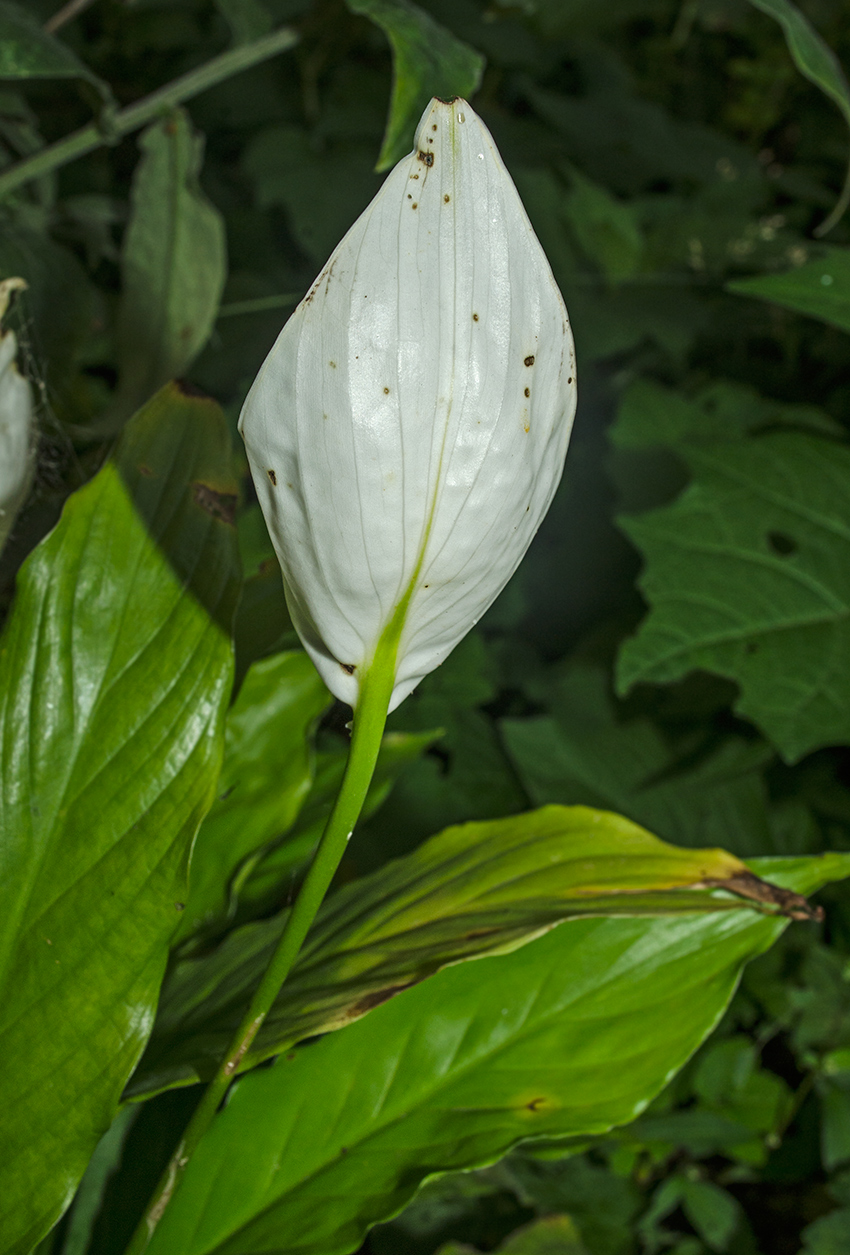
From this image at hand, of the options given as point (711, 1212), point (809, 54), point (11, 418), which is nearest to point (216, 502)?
point (11, 418)

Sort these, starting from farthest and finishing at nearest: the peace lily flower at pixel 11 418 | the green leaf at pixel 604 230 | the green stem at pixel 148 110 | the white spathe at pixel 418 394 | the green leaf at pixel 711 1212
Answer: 1. the green leaf at pixel 604 230
2. the green leaf at pixel 711 1212
3. the green stem at pixel 148 110
4. the peace lily flower at pixel 11 418
5. the white spathe at pixel 418 394

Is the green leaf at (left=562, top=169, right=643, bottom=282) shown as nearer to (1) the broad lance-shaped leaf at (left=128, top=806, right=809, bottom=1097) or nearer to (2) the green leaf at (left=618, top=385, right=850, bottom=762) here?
(2) the green leaf at (left=618, top=385, right=850, bottom=762)

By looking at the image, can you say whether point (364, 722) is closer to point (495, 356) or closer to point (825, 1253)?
point (495, 356)

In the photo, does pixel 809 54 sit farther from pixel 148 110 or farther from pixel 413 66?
pixel 148 110

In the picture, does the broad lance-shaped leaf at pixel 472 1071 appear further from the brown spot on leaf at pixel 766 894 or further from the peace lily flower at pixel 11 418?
the peace lily flower at pixel 11 418

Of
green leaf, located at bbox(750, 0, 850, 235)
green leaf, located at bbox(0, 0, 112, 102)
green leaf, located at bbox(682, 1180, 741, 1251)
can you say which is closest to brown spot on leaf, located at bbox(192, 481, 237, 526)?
green leaf, located at bbox(0, 0, 112, 102)

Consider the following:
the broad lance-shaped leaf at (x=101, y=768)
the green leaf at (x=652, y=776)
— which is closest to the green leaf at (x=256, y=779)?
the broad lance-shaped leaf at (x=101, y=768)
